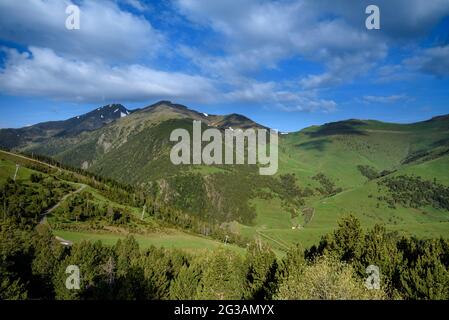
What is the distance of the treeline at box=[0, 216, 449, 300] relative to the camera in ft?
217

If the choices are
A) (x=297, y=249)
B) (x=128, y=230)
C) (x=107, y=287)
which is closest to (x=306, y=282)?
(x=297, y=249)

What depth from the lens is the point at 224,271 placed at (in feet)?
304

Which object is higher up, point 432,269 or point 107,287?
point 432,269

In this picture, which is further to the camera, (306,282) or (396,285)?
(396,285)

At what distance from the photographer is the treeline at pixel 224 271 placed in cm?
6625
